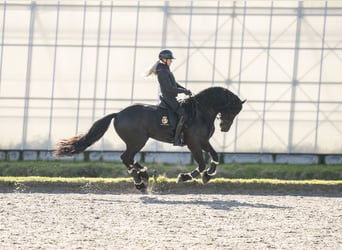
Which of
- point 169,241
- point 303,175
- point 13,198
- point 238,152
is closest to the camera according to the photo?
point 169,241

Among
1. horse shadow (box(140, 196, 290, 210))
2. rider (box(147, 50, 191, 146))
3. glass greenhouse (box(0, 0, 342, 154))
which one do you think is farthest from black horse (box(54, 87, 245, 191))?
glass greenhouse (box(0, 0, 342, 154))

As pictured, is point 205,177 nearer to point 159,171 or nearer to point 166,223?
point 159,171

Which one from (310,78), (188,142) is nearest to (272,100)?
(310,78)

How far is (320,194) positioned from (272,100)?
824 cm

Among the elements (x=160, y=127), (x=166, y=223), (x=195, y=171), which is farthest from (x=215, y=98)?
(x=166, y=223)

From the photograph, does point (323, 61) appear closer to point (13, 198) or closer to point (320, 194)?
point (320, 194)

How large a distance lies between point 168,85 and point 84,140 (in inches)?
76.4

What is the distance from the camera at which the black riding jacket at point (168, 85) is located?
16.2m

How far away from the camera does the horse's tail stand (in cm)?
1680

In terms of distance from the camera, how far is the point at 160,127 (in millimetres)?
16516

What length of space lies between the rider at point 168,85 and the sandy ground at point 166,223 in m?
1.95

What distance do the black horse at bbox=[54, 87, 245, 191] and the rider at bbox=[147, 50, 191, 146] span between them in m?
0.16

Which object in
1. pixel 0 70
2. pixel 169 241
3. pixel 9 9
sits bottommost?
pixel 169 241

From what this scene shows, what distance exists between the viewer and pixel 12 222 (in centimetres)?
1152
